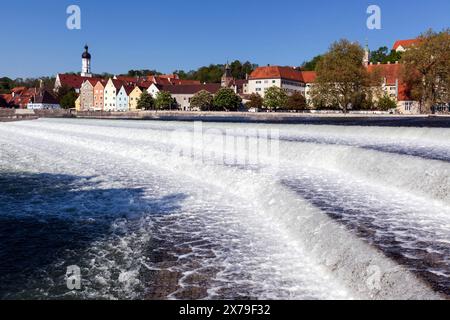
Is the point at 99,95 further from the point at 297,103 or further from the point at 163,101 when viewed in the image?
the point at 297,103

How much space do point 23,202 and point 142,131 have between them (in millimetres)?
20045

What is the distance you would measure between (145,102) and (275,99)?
40.4 m

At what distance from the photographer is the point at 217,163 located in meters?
18.9

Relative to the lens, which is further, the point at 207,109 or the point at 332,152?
the point at 207,109

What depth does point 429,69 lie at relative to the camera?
249ft

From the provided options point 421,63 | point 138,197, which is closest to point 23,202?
point 138,197

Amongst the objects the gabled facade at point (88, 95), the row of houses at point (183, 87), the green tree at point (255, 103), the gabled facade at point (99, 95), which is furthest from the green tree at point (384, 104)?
the gabled facade at point (88, 95)

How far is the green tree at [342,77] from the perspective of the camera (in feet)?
253

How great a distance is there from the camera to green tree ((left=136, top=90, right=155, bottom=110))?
13312cm

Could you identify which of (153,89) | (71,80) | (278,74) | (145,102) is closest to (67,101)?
(153,89)

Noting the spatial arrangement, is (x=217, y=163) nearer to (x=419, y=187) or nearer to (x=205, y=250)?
(x=419, y=187)

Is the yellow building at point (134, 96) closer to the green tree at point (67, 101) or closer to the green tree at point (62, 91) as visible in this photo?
the green tree at point (67, 101)

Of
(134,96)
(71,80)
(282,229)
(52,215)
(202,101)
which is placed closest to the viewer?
(282,229)

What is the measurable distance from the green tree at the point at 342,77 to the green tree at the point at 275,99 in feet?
103
